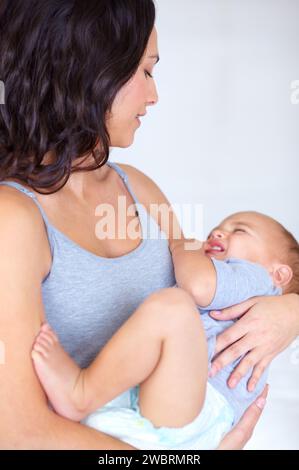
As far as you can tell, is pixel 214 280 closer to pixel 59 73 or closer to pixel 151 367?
pixel 151 367

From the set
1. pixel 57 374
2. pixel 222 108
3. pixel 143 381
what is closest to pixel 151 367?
pixel 143 381

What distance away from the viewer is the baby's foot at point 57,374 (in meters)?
1.29

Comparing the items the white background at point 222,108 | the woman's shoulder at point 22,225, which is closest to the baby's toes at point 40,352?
the woman's shoulder at point 22,225

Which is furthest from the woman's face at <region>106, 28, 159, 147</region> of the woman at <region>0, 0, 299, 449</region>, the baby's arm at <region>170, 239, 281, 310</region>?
the baby's arm at <region>170, 239, 281, 310</region>

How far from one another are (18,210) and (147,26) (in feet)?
1.47

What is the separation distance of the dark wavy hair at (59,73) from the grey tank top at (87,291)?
94 millimetres

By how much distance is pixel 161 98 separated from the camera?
10.3ft

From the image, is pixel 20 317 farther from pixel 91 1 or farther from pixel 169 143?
pixel 169 143

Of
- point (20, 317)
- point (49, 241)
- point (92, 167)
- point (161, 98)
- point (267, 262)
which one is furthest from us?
point (161, 98)

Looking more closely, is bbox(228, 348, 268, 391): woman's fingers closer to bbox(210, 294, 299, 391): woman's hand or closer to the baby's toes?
bbox(210, 294, 299, 391): woman's hand

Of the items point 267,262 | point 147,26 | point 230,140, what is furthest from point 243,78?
point 147,26

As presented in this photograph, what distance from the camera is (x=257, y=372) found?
5.36 ft

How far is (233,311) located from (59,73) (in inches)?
24.8

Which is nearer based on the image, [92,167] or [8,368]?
[8,368]
